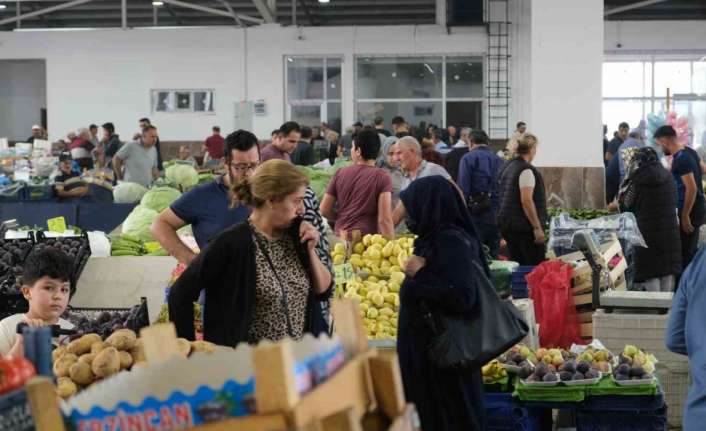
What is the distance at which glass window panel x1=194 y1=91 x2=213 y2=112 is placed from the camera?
80.7ft

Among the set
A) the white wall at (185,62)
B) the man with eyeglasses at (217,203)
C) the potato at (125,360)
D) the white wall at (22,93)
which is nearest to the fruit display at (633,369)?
the man with eyeglasses at (217,203)

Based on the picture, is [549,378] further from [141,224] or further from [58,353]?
[141,224]

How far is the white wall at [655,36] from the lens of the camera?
24250mm

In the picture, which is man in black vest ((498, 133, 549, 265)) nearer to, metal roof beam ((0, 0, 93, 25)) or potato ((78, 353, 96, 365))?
potato ((78, 353, 96, 365))

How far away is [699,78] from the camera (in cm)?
2512

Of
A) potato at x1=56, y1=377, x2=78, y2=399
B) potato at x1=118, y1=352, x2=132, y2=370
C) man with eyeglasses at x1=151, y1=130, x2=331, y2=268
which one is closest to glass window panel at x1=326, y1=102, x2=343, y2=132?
man with eyeglasses at x1=151, y1=130, x2=331, y2=268

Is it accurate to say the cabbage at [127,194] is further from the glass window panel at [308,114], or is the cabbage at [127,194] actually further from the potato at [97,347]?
the glass window panel at [308,114]

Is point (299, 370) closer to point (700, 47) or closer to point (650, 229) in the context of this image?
point (650, 229)

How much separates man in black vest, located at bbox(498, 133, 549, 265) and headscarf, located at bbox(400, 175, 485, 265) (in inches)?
174

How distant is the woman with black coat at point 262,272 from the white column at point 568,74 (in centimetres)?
1063

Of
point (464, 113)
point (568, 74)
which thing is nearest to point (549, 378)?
point (568, 74)

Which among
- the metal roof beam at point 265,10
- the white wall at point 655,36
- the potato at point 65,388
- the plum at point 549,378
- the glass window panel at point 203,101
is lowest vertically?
the plum at point 549,378

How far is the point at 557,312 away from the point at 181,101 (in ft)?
60.7

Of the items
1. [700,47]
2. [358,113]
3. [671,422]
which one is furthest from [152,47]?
[671,422]
